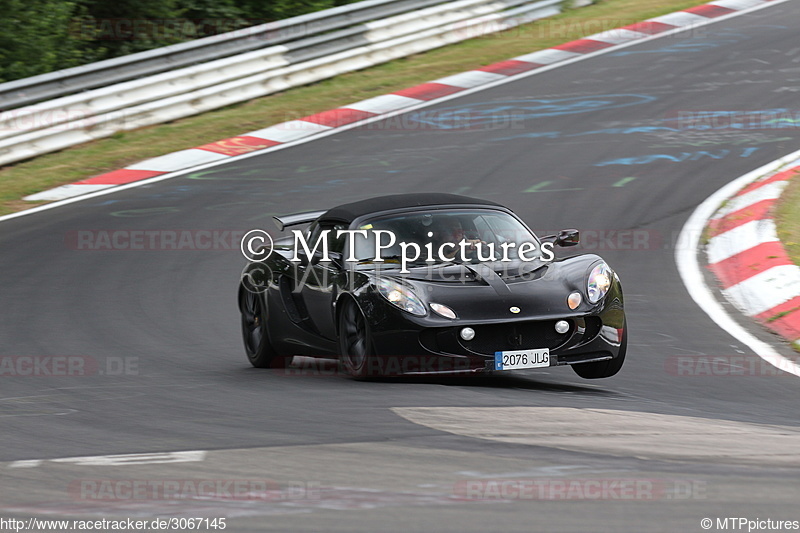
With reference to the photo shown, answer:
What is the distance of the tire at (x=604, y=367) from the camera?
7148mm

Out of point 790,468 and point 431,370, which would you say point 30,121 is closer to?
point 431,370

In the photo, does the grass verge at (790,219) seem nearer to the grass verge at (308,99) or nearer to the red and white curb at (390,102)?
the red and white curb at (390,102)

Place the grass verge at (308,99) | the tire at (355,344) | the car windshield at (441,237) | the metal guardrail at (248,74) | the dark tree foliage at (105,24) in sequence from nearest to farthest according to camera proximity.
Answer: the tire at (355,344) → the car windshield at (441,237) → the grass verge at (308,99) → the metal guardrail at (248,74) → the dark tree foliage at (105,24)

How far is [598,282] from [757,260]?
315cm

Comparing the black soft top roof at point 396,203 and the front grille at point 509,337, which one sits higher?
the black soft top roof at point 396,203

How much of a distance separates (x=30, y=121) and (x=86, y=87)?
1.27m

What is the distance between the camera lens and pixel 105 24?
1953cm

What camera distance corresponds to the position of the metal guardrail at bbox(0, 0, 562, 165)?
50.9ft

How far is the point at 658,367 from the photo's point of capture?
7543 mm

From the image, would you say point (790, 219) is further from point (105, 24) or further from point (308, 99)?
point (105, 24)
